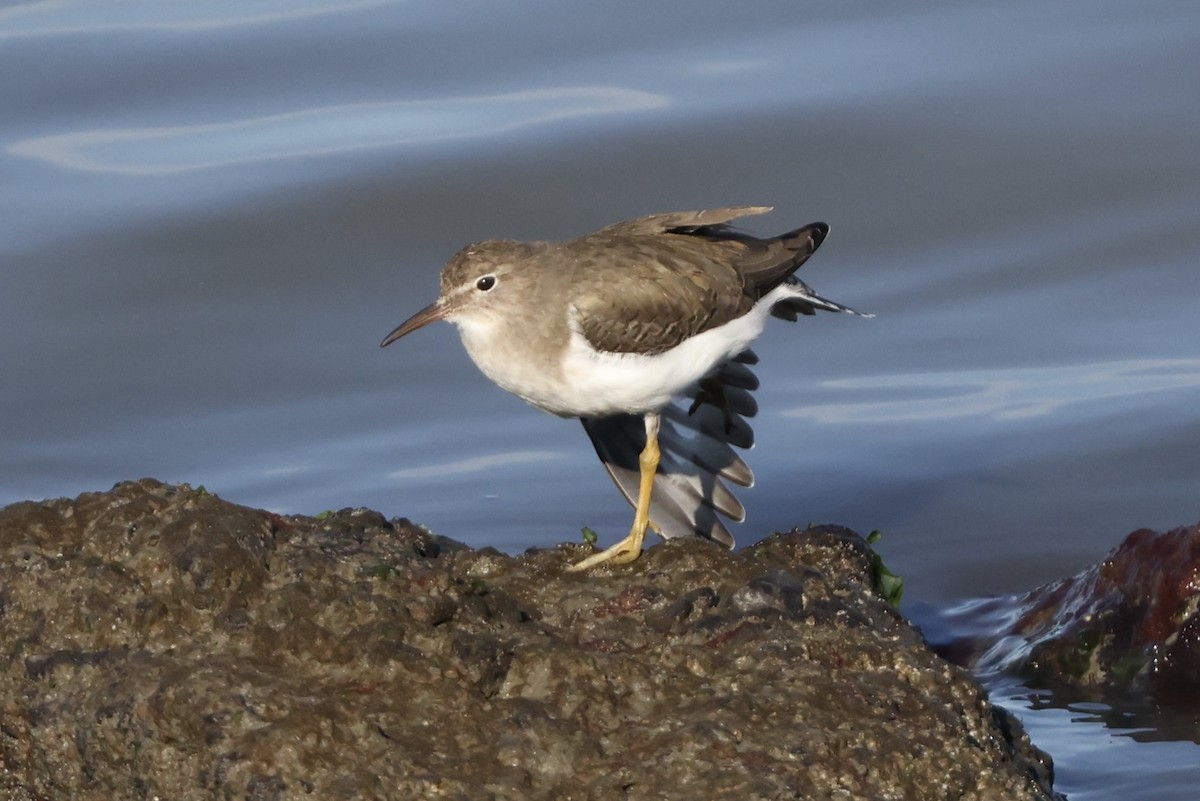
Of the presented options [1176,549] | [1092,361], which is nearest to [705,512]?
[1176,549]

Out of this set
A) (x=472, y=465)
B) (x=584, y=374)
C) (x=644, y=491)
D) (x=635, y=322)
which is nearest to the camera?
(x=584, y=374)

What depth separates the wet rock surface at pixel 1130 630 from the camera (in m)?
5.29

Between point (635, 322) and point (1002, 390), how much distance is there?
3.28 meters

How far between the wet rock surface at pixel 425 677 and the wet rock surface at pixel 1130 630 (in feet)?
4.10

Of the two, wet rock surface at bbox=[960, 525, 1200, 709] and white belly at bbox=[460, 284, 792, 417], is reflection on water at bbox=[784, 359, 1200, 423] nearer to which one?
wet rock surface at bbox=[960, 525, 1200, 709]

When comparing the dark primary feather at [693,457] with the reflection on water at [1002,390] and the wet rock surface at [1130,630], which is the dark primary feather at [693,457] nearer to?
the wet rock surface at [1130,630]

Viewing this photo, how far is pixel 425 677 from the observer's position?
377 centimetres

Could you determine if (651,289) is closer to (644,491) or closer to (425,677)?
(644,491)

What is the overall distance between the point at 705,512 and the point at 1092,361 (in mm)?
2814

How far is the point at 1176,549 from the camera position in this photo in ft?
17.5

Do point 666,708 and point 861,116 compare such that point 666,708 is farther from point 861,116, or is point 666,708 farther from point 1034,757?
point 861,116

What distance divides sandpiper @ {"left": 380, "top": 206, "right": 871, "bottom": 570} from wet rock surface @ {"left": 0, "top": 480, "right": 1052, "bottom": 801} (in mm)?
746

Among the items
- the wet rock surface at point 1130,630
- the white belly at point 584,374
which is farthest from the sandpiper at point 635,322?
the wet rock surface at point 1130,630

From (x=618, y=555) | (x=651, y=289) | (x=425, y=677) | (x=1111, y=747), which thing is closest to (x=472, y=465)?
(x=651, y=289)
